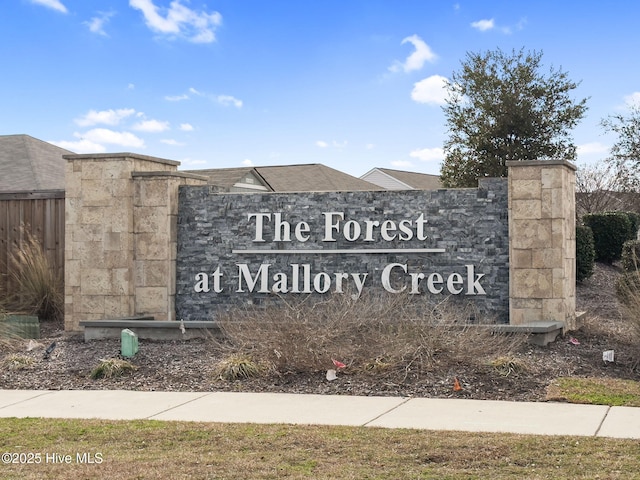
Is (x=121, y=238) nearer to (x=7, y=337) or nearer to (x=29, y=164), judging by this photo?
(x=7, y=337)

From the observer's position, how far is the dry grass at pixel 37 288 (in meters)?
15.2

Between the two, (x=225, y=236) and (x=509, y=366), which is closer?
(x=509, y=366)

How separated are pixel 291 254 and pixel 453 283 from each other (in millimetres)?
2446

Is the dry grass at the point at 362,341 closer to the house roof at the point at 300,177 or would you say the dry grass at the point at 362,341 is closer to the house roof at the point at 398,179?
the house roof at the point at 300,177

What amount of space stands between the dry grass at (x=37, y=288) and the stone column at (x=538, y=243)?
7731 millimetres

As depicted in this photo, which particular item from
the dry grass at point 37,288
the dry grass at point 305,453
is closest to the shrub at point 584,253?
the dry grass at point 37,288

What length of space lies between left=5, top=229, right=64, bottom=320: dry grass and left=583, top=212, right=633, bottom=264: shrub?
50.6 ft

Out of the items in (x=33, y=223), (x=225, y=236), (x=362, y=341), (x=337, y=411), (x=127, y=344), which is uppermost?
(x=33, y=223)

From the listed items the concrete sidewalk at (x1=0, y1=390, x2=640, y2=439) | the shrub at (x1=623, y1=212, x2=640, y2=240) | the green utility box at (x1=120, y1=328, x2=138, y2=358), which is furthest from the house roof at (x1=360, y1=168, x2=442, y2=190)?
the concrete sidewalk at (x1=0, y1=390, x2=640, y2=439)

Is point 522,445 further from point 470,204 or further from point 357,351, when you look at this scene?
point 470,204

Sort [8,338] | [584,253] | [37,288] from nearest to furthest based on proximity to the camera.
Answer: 1. [8,338]
2. [37,288]
3. [584,253]

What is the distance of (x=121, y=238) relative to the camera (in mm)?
13633

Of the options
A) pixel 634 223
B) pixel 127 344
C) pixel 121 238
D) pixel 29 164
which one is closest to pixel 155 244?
pixel 121 238

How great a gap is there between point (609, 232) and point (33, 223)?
15.9m
